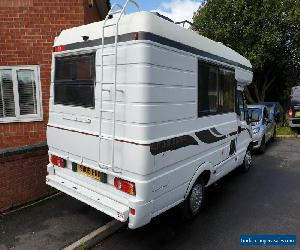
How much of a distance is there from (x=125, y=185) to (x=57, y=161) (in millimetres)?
1736

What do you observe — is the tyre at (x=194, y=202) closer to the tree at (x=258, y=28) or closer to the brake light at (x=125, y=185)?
the brake light at (x=125, y=185)

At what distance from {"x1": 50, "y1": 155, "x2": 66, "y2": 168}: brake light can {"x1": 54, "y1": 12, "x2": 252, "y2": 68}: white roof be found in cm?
195

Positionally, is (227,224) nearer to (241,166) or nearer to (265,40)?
(241,166)

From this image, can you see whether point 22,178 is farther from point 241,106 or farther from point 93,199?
point 241,106

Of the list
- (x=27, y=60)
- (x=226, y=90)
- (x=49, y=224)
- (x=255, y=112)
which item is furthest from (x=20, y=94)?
(x=255, y=112)

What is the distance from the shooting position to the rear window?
4770mm

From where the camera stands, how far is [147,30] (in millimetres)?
4070

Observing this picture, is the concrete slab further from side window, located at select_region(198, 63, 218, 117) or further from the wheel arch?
side window, located at select_region(198, 63, 218, 117)

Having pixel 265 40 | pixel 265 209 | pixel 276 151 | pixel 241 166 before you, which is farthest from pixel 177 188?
pixel 265 40

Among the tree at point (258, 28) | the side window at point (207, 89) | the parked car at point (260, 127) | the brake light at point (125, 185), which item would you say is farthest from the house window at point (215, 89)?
the tree at point (258, 28)

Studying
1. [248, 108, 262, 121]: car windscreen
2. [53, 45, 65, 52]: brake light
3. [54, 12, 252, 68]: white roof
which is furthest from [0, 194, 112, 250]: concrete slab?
[248, 108, 262, 121]: car windscreen

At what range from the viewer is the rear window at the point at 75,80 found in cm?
477

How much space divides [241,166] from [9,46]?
6.53m

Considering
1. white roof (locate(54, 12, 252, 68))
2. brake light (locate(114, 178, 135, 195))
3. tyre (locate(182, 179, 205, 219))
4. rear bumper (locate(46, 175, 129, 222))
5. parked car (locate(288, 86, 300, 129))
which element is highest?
white roof (locate(54, 12, 252, 68))
